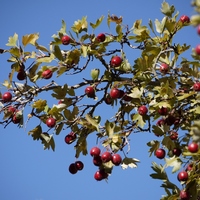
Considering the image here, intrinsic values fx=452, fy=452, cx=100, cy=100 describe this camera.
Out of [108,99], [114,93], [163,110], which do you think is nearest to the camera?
[163,110]

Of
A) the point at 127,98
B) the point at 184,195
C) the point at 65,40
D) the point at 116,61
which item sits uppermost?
the point at 65,40

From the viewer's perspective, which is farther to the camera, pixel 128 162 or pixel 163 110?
pixel 128 162

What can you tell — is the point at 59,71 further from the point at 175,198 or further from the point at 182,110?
the point at 175,198

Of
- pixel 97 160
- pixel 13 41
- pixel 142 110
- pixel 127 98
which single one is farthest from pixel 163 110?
pixel 13 41

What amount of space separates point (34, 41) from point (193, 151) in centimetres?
142

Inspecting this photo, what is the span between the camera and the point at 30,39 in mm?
3271

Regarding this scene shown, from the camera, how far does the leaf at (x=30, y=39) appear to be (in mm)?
3244

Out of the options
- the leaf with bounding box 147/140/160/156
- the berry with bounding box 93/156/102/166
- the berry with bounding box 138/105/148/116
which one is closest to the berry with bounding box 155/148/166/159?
the leaf with bounding box 147/140/160/156

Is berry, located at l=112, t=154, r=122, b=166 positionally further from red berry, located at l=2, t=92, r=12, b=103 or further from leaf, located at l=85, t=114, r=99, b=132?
red berry, located at l=2, t=92, r=12, b=103

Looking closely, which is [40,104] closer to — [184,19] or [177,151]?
[177,151]

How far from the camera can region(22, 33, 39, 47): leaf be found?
3244 mm

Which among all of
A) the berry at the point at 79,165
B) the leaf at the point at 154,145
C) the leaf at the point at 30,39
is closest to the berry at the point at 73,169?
the berry at the point at 79,165

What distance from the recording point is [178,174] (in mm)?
2873

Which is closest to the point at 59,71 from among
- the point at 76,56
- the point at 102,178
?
the point at 76,56
